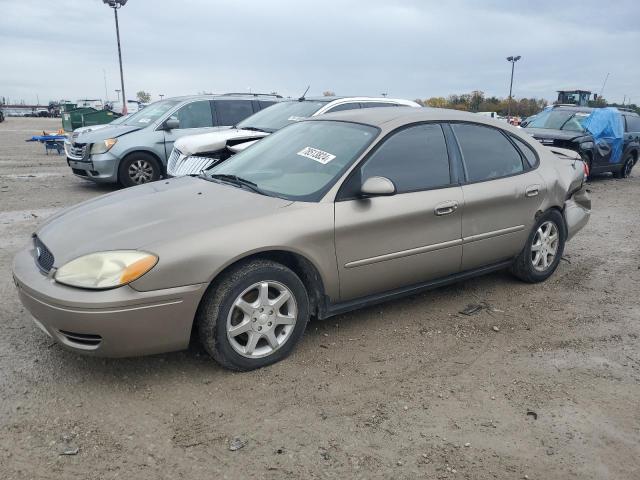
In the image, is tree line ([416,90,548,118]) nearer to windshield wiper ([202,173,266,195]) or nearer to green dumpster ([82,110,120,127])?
green dumpster ([82,110,120,127])

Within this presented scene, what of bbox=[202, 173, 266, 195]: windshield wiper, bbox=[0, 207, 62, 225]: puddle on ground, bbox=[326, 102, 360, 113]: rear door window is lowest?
bbox=[0, 207, 62, 225]: puddle on ground

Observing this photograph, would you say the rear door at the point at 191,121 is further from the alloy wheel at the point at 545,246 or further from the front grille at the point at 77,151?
the alloy wheel at the point at 545,246

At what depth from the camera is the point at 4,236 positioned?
628 cm

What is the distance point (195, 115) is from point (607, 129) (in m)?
9.18

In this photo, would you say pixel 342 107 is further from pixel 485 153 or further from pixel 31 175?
pixel 31 175

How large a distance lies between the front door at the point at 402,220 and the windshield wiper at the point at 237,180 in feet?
2.01

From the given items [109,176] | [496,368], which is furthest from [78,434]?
[109,176]

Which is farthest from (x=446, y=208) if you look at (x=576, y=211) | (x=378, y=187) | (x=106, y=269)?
(x=106, y=269)

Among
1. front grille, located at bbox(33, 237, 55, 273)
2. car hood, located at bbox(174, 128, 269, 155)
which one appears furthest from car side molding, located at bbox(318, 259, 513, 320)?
car hood, located at bbox(174, 128, 269, 155)

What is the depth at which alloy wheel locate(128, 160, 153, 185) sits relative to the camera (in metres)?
9.23

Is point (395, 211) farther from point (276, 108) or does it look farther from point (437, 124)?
point (276, 108)

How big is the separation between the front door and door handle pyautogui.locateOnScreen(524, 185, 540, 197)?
2.75 feet

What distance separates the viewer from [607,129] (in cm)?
1220

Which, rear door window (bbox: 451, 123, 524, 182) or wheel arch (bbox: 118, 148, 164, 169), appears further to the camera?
wheel arch (bbox: 118, 148, 164, 169)
